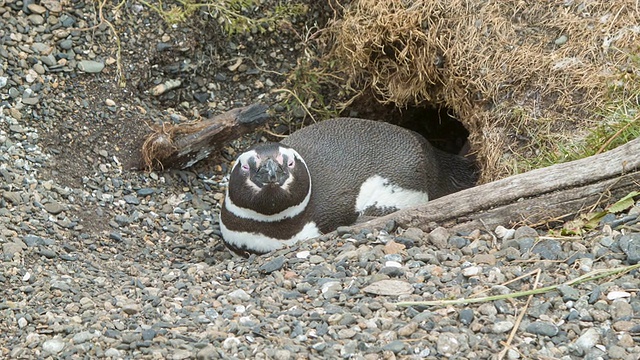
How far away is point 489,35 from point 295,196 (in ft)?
5.52

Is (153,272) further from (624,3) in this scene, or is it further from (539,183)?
(624,3)

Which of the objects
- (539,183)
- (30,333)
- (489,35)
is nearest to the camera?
(30,333)

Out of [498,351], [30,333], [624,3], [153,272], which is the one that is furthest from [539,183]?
[30,333]

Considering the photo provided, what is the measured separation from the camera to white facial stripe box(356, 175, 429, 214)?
5621 mm

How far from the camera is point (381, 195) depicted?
568cm

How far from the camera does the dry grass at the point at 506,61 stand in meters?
5.36

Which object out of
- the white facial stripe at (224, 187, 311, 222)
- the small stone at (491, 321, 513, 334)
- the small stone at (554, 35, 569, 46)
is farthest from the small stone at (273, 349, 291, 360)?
the small stone at (554, 35, 569, 46)

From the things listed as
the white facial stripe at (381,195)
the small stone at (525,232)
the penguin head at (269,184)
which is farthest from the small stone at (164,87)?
the small stone at (525,232)

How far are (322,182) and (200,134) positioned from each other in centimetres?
103

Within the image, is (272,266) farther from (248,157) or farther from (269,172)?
(248,157)

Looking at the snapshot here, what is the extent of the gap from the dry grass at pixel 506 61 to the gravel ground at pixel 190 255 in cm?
83

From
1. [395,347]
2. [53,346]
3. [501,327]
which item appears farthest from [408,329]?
[53,346]

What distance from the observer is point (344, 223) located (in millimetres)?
5559

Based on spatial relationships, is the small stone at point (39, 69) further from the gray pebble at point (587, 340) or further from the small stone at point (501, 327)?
the gray pebble at point (587, 340)
